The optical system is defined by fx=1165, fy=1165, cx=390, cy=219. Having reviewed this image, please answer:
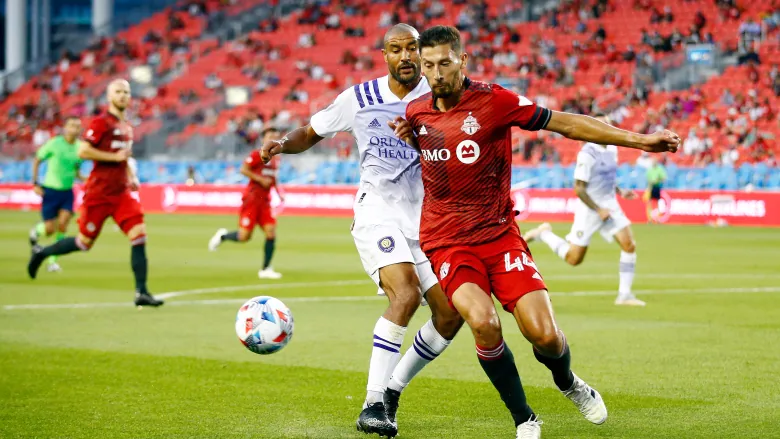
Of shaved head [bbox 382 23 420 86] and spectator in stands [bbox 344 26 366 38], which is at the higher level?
spectator in stands [bbox 344 26 366 38]

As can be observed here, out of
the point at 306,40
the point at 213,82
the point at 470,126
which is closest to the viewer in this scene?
the point at 470,126

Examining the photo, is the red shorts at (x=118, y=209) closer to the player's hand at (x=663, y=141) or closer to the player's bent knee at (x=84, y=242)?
the player's bent knee at (x=84, y=242)

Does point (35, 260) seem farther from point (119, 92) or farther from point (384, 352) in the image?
point (384, 352)

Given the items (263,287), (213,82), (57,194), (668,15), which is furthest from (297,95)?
(263,287)

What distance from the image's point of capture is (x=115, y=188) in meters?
13.1

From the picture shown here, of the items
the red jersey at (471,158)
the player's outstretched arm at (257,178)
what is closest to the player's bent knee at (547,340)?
the red jersey at (471,158)

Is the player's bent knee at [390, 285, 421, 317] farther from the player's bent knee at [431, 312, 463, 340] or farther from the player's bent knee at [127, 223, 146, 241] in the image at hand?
the player's bent knee at [127, 223, 146, 241]

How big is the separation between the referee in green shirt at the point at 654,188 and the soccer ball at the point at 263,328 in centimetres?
2569

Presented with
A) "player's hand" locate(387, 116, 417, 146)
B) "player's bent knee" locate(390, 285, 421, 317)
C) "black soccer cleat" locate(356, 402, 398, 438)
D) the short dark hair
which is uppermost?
the short dark hair

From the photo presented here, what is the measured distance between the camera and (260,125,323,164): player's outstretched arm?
711cm

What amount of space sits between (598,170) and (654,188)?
1927cm

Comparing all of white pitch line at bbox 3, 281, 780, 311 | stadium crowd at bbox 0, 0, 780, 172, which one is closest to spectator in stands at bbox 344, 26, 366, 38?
stadium crowd at bbox 0, 0, 780, 172

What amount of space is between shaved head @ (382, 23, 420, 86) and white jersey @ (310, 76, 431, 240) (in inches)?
6.8

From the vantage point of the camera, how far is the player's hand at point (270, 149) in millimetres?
7070
